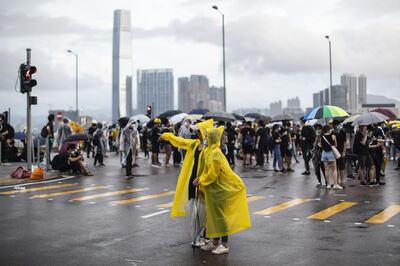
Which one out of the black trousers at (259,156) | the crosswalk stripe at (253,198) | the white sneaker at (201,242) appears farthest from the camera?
the black trousers at (259,156)

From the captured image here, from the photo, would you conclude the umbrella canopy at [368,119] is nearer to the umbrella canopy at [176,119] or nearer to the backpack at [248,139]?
the backpack at [248,139]

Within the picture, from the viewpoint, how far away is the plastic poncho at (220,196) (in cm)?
792

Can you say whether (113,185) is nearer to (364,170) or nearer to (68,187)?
(68,187)

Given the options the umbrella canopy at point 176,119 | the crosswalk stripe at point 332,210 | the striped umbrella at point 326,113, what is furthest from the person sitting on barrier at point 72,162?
the crosswalk stripe at point 332,210

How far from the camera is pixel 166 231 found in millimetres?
9500

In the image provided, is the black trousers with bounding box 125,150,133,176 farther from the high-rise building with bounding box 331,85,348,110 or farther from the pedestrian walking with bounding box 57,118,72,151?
the high-rise building with bounding box 331,85,348,110

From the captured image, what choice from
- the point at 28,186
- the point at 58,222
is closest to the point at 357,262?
the point at 58,222

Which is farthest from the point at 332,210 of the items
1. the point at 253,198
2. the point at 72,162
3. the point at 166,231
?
the point at 72,162

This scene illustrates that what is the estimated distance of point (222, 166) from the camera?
7980 millimetres

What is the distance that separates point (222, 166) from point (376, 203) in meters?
6.44

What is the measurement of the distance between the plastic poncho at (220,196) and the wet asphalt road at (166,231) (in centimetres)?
40

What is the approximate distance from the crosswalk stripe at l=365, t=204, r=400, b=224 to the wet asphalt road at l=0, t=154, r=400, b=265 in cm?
13

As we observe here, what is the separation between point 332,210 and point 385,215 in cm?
113

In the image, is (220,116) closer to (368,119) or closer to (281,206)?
(368,119)
